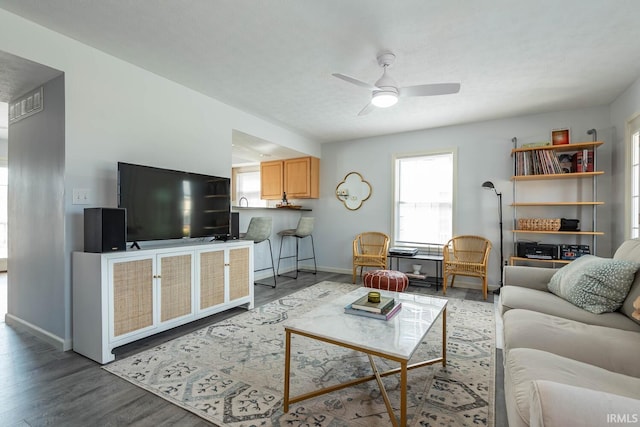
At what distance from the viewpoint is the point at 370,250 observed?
17.0 feet

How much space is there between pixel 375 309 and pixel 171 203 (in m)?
2.10

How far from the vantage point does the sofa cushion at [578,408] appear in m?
0.74

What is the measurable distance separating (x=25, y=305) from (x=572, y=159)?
20.3 ft

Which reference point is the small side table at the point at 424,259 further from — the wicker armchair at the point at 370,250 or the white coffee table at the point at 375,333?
the white coffee table at the point at 375,333

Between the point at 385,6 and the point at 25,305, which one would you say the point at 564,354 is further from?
the point at 25,305

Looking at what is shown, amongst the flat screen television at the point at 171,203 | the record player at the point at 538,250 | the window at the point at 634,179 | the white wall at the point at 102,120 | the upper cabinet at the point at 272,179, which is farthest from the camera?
the upper cabinet at the point at 272,179

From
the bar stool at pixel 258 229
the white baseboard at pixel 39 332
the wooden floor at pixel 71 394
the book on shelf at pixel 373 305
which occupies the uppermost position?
the bar stool at pixel 258 229

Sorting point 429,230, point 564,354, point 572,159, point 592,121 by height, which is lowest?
point 564,354

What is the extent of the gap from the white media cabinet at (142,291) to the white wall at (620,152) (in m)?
4.43

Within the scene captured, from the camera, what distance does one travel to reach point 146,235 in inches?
103

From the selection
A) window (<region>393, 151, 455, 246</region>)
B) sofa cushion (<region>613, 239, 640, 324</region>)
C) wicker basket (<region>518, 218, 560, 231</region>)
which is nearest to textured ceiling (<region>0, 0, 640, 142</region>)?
window (<region>393, 151, 455, 246</region>)

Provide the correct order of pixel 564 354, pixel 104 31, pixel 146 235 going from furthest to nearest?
pixel 146 235
pixel 104 31
pixel 564 354

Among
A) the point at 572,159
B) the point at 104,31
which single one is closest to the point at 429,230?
the point at 572,159

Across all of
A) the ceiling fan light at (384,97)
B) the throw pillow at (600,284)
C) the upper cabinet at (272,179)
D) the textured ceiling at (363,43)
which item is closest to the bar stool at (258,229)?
the textured ceiling at (363,43)
